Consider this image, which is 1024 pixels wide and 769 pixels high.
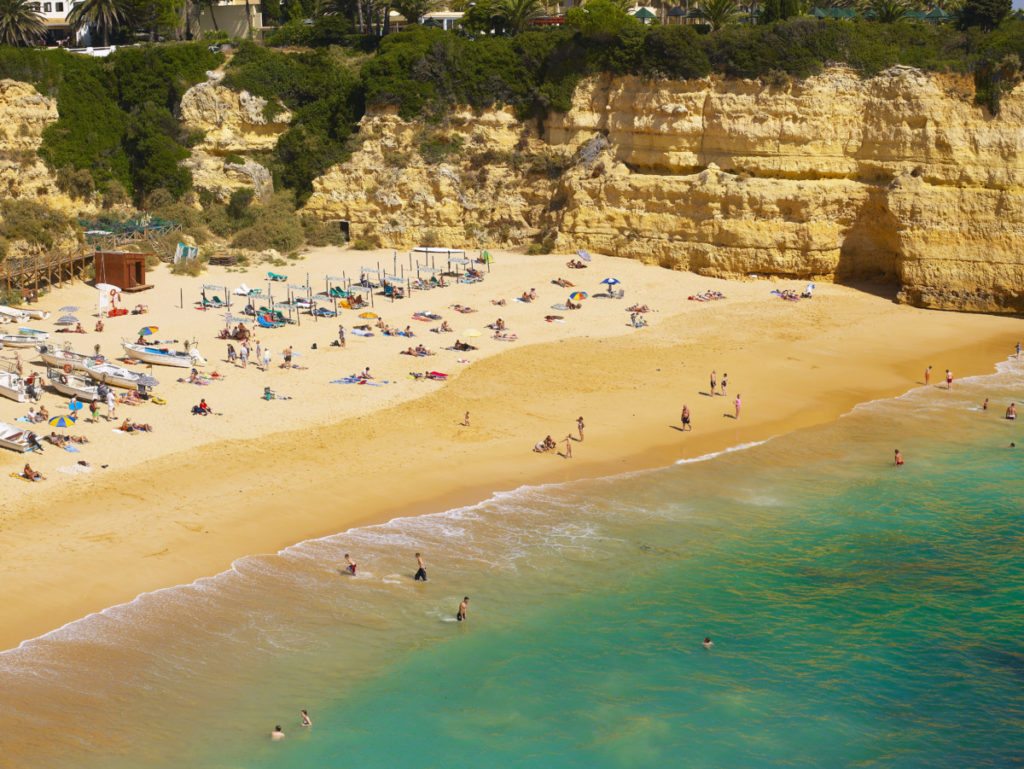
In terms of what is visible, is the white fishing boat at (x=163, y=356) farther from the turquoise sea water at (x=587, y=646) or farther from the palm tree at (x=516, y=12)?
the palm tree at (x=516, y=12)

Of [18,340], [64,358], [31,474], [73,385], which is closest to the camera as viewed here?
[31,474]

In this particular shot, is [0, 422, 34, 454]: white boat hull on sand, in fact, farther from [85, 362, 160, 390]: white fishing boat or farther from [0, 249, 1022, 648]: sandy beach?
[85, 362, 160, 390]: white fishing boat

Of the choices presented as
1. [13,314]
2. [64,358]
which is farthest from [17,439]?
[13,314]

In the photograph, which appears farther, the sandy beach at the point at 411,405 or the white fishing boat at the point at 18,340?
the white fishing boat at the point at 18,340

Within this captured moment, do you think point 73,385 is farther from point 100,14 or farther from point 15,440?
point 100,14

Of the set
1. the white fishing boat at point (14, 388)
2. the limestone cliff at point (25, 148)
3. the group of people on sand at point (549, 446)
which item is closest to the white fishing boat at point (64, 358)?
the white fishing boat at point (14, 388)

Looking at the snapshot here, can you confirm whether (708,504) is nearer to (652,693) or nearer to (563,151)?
(652,693)
